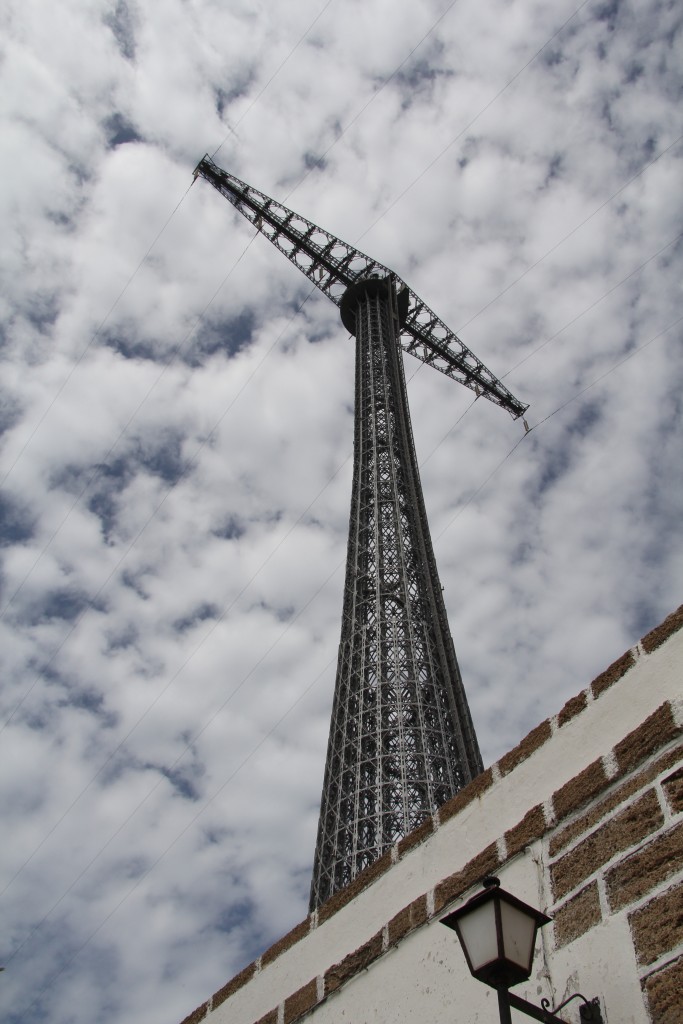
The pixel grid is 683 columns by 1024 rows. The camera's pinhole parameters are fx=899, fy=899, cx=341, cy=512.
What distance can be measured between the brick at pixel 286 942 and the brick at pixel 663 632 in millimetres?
2146

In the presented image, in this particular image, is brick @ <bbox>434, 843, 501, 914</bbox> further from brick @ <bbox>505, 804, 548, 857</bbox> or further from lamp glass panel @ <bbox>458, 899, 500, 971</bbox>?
lamp glass panel @ <bbox>458, 899, 500, 971</bbox>

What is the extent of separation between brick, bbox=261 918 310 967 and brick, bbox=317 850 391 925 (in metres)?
0.12

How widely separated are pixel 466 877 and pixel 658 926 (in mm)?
926

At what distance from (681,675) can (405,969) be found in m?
1.52

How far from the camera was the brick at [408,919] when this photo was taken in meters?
3.40

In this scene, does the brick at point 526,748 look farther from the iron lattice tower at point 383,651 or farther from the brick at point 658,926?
the iron lattice tower at point 383,651

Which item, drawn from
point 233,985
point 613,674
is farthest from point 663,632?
point 233,985

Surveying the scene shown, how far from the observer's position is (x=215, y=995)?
4613 mm

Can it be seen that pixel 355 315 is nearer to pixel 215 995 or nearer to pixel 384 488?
pixel 384 488

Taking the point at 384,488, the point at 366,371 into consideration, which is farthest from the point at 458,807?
the point at 366,371

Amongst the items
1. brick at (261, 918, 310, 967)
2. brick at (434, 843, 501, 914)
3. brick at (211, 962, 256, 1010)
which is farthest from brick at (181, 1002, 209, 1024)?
brick at (434, 843, 501, 914)

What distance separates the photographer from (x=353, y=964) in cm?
361

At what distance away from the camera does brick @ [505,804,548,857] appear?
123 inches

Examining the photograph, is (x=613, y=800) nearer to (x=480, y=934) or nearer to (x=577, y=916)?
(x=577, y=916)
